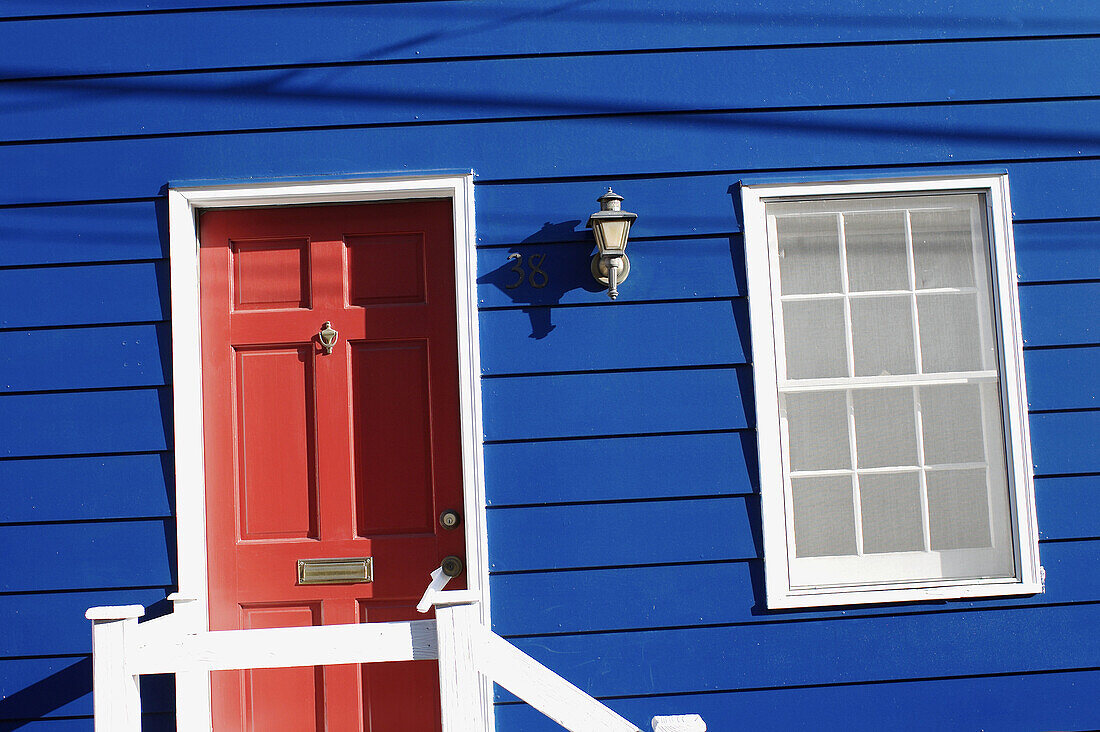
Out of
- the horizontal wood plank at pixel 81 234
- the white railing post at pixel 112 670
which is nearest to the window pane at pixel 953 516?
the white railing post at pixel 112 670

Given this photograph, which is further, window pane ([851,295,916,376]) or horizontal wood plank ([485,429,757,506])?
window pane ([851,295,916,376])

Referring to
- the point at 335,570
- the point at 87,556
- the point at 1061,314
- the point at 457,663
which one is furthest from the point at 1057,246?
the point at 87,556

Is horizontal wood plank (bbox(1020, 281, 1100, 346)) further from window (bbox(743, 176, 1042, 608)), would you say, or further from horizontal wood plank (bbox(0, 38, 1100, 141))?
horizontal wood plank (bbox(0, 38, 1100, 141))

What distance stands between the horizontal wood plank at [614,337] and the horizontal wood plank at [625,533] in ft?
1.53

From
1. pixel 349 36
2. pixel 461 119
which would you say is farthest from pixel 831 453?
pixel 349 36

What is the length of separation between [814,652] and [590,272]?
4.76 feet

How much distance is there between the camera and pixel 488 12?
2920 millimetres

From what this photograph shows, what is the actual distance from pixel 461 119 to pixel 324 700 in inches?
78.2

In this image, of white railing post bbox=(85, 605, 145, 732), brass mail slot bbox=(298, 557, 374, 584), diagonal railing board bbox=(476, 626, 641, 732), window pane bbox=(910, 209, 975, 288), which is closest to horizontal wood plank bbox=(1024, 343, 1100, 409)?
window pane bbox=(910, 209, 975, 288)

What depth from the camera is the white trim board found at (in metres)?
2.79

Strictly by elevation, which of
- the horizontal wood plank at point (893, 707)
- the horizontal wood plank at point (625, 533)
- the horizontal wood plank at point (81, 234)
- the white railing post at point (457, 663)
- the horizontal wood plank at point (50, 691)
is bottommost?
the horizontal wood plank at point (893, 707)

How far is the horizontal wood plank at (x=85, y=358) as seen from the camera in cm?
283

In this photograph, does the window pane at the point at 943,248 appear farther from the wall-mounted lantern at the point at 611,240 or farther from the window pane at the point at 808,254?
the wall-mounted lantern at the point at 611,240

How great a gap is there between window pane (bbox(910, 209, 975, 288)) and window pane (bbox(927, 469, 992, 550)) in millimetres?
659
